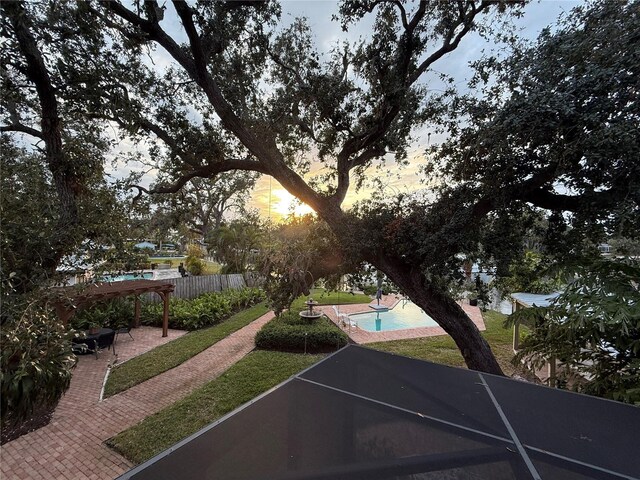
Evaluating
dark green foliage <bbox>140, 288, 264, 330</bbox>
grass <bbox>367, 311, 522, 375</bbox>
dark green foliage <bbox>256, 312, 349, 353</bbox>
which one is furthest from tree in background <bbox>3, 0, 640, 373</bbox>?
dark green foliage <bbox>140, 288, 264, 330</bbox>

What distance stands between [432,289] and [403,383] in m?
3.74

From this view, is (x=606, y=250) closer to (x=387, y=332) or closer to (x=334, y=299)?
(x=387, y=332)

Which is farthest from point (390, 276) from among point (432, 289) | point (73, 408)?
point (73, 408)

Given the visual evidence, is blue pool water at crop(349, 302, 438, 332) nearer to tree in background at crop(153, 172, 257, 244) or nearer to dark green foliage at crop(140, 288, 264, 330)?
dark green foliage at crop(140, 288, 264, 330)

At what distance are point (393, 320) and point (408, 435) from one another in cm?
1359

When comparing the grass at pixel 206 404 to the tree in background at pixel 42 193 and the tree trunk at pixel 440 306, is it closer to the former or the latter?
the tree in background at pixel 42 193

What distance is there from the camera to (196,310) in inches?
451

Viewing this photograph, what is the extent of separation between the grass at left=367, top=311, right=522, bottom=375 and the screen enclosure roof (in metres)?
5.73

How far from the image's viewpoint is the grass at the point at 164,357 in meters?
6.48

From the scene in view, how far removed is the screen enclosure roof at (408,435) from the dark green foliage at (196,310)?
1019 centimetres

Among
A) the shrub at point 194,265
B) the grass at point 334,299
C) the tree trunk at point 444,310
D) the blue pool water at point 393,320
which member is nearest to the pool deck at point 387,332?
the blue pool water at point 393,320

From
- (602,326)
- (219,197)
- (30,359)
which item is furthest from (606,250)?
(219,197)

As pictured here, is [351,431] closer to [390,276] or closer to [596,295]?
[596,295]

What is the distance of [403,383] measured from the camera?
2.34 meters
